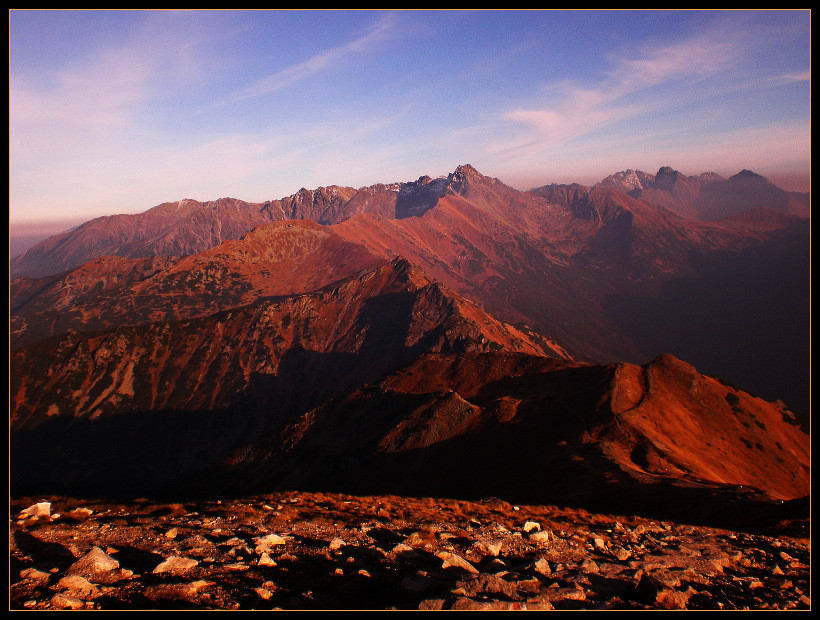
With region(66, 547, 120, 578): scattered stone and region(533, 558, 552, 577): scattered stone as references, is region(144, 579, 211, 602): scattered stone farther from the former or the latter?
region(533, 558, 552, 577): scattered stone

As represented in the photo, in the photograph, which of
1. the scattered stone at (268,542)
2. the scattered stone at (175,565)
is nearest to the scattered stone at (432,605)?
the scattered stone at (268,542)

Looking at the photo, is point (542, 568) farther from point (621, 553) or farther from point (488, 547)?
point (621, 553)

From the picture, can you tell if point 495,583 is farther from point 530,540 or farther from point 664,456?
point 664,456

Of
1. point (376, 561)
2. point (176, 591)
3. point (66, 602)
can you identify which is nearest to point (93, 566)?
point (66, 602)

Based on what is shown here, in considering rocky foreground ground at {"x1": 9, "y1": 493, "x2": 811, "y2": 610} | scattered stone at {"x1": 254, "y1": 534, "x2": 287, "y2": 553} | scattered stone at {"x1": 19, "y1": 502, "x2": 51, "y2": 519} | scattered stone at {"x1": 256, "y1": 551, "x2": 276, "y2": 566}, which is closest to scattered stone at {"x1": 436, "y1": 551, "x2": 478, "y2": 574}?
rocky foreground ground at {"x1": 9, "y1": 493, "x2": 811, "y2": 610}

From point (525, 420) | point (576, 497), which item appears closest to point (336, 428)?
point (525, 420)

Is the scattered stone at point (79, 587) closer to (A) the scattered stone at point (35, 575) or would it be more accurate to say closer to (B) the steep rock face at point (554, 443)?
(A) the scattered stone at point (35, 575)
